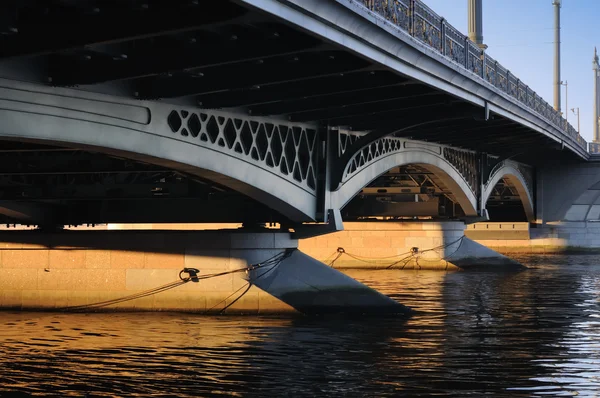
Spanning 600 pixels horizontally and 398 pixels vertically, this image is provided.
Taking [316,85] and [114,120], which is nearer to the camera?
[114,120]

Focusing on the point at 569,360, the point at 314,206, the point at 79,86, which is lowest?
the point at 569,360

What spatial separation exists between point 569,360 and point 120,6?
8.65 metres

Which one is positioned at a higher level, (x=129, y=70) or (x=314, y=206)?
(x=129, y=70)

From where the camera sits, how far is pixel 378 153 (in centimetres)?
2891

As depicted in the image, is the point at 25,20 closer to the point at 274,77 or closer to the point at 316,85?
the point at 274,77

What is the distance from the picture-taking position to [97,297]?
21.5 metres

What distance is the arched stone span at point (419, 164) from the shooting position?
26011 mm

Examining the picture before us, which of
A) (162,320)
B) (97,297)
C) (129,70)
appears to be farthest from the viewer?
(97,297)

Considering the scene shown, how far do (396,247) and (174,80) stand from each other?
2542cm

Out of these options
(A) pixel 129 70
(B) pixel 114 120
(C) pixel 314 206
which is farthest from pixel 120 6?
(C) pixel 314 206

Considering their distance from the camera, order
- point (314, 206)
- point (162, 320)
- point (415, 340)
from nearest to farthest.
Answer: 1. point (415, 340)
2. point (162, 320)
3. point (314, 206)

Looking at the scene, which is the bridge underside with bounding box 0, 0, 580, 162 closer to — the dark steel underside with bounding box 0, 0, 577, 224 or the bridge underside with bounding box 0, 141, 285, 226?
the dark steel underside with bounding box 0, 0, 577, 224

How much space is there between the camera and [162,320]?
65.2 feet

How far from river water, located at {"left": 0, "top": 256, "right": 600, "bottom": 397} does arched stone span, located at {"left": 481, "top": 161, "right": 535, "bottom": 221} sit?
1981cm
